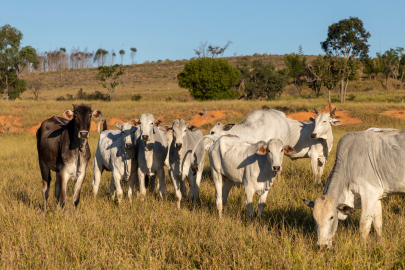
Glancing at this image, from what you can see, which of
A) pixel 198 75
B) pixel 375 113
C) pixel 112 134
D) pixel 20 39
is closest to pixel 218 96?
pixel 198 75

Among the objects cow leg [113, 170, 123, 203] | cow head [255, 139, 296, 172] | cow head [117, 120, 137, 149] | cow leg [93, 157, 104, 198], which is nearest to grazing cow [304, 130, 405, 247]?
cow head [255, 139, 296, 172]

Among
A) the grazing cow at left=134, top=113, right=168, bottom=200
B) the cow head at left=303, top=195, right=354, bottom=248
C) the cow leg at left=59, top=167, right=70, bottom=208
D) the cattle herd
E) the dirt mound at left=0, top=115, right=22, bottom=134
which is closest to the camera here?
the cow head at left=303, top=195, right=354, bottom=248

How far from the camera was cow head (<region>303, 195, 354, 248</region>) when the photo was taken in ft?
14.9

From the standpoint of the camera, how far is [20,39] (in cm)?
3900

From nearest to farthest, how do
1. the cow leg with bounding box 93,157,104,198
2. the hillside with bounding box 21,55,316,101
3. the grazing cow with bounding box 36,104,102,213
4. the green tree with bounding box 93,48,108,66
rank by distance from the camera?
the grazing cow with bounding box 36,104,102,213, the cow leg with bounding box 93,157,104,198, the hillside with bounding box 21,55,316,101, the green tree with bounding box 93,48,108,66

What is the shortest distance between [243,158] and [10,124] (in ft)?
73.3

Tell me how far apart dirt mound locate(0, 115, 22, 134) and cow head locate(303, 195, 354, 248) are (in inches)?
914

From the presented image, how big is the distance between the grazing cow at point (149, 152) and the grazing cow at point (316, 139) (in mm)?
4105

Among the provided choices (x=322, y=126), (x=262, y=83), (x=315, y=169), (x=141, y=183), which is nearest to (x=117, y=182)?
(x=141, y=183)

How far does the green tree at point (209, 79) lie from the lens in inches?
1544

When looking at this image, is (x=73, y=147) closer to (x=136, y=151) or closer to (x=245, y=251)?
(x=136, y=151)

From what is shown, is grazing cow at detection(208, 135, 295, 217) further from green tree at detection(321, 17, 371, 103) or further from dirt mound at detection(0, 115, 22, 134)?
green tree at detection(321, 17, 371, 103)

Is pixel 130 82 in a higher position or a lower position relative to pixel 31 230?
higher

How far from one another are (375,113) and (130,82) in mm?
54592
